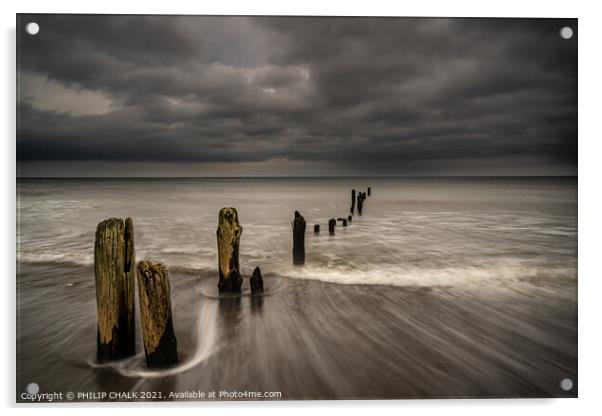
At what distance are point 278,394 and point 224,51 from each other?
14.2ft

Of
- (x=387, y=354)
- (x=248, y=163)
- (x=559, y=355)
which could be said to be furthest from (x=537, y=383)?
(x=248, y=163)

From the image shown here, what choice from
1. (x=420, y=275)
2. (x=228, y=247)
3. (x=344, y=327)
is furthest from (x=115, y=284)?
(x=420, y=275)

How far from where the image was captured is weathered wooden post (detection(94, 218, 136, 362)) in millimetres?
3250

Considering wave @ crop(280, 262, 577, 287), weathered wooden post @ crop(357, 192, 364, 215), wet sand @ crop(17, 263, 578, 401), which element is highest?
weathered wooden post @ crop(357, 192, 364, 215)

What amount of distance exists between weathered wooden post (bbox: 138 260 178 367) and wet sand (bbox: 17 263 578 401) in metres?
0.19

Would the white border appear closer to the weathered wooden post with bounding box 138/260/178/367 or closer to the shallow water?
the shallow water

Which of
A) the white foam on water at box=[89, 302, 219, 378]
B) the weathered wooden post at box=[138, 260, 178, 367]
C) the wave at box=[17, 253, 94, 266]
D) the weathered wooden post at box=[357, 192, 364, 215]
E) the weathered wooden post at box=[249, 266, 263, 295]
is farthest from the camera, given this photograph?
the weathered wooden post at box=[357, 192, 364, 215]

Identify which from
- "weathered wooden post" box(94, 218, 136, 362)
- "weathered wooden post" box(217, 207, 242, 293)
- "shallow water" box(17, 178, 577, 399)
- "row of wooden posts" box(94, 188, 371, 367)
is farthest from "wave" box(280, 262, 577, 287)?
"weathered wooden post" box(94, 218, 136, 362)

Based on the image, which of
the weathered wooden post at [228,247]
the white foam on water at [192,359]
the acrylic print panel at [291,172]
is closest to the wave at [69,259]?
the acrylic print panel at [291,172]

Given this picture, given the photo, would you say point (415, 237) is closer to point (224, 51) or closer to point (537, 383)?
point (537, 383)

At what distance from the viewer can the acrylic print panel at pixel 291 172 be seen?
3.79m

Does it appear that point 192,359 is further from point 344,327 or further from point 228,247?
point 344,327

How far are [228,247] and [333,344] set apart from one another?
2.03 meters

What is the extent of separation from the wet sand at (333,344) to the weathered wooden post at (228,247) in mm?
258
